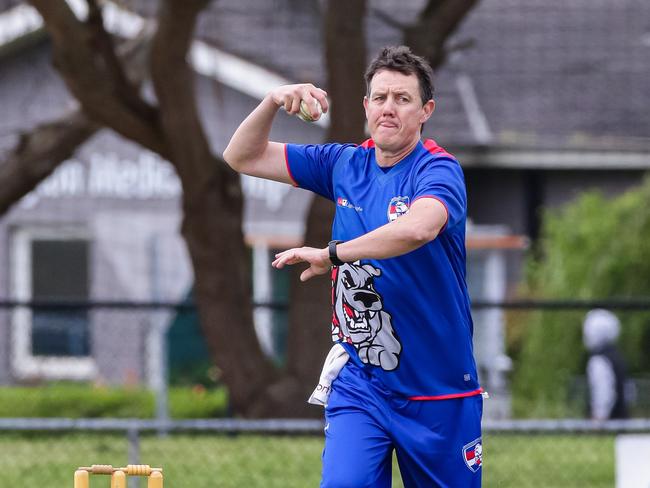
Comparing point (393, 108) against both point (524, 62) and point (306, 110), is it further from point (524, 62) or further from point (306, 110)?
point (524, 62)

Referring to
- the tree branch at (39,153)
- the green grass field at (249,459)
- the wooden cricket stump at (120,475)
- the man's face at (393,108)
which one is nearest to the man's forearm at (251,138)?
the man's face at (393,108)

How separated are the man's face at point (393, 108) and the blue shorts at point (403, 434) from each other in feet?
3.00

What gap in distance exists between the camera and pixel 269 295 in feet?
53.0

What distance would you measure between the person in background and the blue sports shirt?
7.55 meters

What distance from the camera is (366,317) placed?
517cm

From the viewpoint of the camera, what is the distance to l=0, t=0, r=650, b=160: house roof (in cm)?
1795

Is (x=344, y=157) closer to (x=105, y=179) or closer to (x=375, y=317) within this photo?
(x=375, y=317)

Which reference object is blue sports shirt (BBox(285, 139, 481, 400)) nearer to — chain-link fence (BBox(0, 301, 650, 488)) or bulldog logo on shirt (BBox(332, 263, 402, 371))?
bulldog logo on shirt (BBox(332, 263, 402, 371))

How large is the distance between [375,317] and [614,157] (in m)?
12.9

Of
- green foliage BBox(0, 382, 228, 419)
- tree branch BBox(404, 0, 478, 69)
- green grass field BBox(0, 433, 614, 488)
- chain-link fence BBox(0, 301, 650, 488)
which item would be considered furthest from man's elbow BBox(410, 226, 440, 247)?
green foliage BBox(0, 382, 228, 419)

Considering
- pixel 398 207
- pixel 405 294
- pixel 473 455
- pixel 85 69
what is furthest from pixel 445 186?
pixel 85 69

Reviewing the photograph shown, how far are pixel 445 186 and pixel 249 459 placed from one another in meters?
5.21

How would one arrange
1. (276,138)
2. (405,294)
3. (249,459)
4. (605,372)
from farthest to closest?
(276,138), (605,372), (249,459), (405,294)

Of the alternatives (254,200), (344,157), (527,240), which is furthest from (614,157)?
(344,157)
